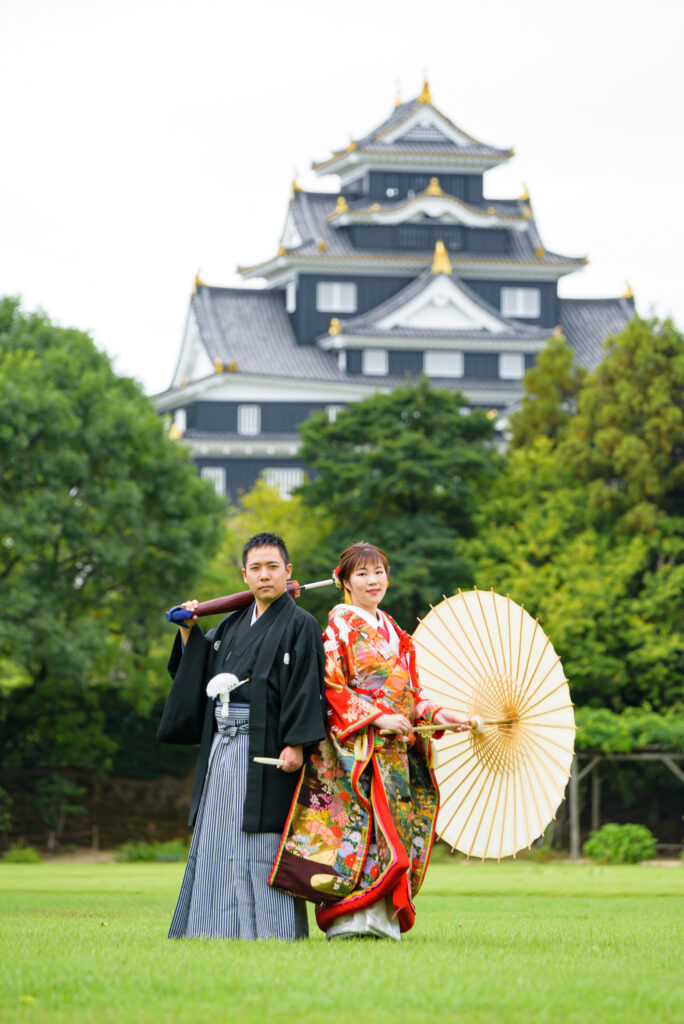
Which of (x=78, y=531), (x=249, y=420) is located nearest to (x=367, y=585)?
(x=78, y=531)

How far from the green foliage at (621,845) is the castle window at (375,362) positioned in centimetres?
2132

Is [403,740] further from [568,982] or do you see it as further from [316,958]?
[568,982]

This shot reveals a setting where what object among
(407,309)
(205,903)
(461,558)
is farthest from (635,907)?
(407,309)

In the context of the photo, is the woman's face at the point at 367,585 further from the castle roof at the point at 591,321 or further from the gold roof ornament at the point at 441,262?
the castle roof at the point at 591,321

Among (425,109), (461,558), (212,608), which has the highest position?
(425,109)

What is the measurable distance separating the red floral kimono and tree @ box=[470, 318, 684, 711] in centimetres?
1835

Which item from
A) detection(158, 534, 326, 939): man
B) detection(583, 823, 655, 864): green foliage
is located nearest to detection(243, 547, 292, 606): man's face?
detection(158, 534, 326, 939): man

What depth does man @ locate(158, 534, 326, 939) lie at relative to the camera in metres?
6.79

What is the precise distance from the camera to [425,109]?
4641 cm

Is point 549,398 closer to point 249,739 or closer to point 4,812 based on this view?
point 4,812

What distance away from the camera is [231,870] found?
681 cm

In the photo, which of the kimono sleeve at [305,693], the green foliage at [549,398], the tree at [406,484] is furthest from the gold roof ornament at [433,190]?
the kimono sleeve at [305,693]

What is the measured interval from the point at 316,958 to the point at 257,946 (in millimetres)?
446

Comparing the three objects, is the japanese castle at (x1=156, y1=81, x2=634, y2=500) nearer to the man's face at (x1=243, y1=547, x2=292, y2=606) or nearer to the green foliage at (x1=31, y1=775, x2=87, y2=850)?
the green foliage at (x1=31, y1=775, x2=87, y2=850)
